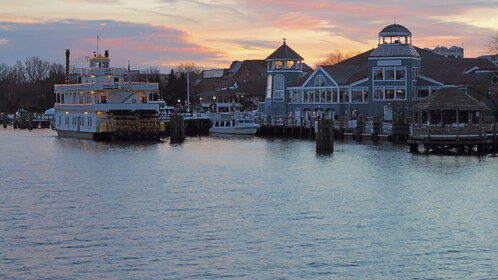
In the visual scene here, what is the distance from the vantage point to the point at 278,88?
108m

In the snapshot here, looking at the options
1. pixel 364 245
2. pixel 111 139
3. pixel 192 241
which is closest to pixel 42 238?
pixel 192 241

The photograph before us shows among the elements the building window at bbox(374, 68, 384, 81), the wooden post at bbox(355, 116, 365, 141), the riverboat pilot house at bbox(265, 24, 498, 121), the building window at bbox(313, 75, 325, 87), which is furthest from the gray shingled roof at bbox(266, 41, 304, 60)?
the wooden post at bbox(355, 116, 365, 141)

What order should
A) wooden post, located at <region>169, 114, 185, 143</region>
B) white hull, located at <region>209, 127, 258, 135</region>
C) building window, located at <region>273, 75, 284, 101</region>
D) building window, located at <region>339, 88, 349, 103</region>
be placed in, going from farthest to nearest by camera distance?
building window, located at <region>273, 75, 284, 101</region>, building window, located at <region>339, 88, 349, 103</region>, white hull, located at <region>209, 127, 258, 135</region>, wooden post, located at <region>169, 114, 185, 143</region>

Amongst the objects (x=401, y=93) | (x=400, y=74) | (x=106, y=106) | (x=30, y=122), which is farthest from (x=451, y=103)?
(x=30, y=122)

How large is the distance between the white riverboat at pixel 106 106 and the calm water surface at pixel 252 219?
2405 cm

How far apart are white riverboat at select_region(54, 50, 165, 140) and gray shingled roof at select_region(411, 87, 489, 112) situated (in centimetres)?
3014

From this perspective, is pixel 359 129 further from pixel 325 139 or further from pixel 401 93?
pixel 401 93

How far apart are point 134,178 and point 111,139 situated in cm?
3501

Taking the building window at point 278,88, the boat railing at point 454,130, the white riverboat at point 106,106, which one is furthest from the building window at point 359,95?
the boat railing at point 454,130

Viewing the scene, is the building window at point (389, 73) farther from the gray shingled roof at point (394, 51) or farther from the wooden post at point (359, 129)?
the wooden post at point (359, 129)

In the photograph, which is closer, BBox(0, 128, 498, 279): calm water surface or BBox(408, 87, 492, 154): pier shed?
BBox(0, 128, 498, 279): calm water surface

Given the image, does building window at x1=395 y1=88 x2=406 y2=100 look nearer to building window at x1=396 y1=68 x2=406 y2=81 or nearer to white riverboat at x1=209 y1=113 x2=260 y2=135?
building window at x1=396 y1=68 x2=406 y2=81

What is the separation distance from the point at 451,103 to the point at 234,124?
4201cm

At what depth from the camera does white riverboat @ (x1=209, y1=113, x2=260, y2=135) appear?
9688 centimetres
